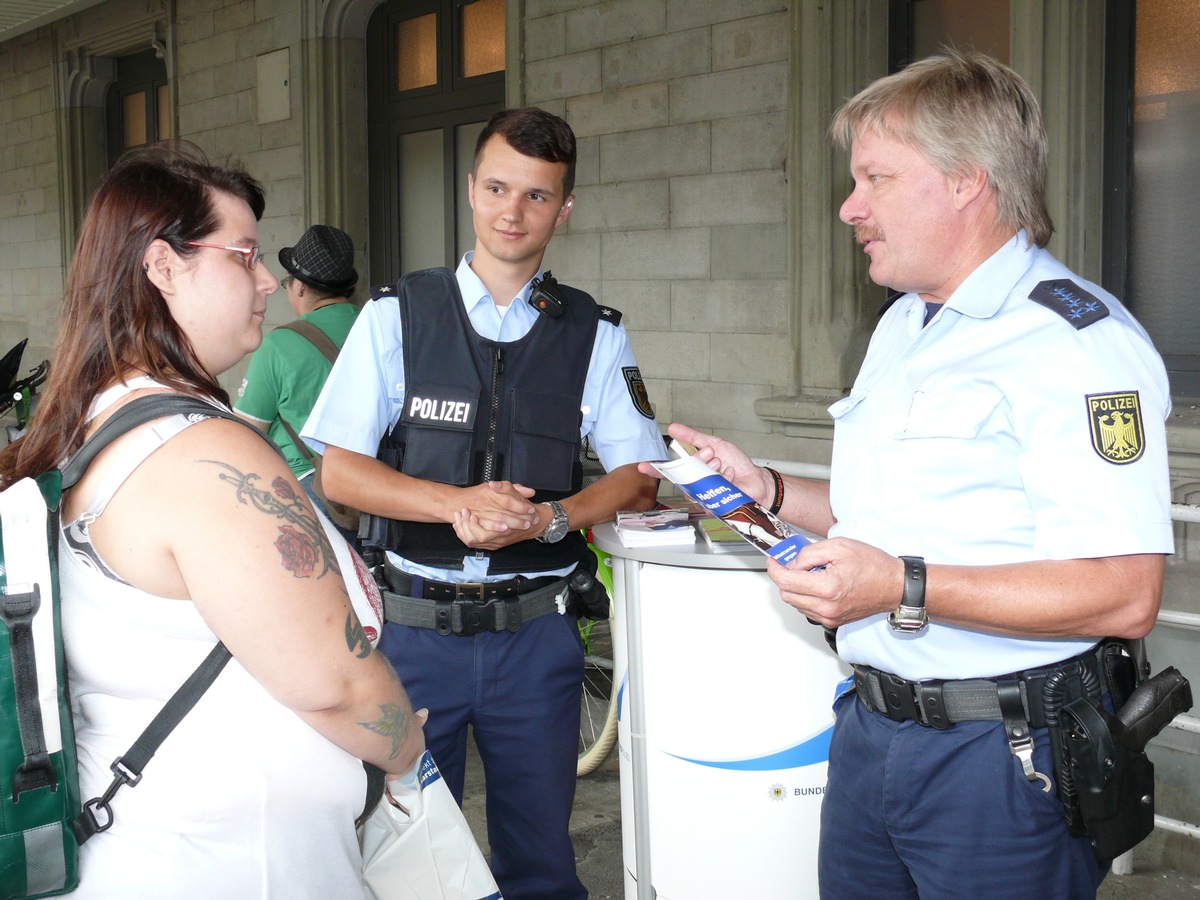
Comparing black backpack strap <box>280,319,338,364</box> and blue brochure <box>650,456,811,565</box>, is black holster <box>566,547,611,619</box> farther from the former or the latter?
black backpack strap <box>280,319,338,364</box>

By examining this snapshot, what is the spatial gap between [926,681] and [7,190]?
37.2ft

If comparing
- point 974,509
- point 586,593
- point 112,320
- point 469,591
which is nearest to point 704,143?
point 586,593

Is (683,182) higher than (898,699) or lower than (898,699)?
higher

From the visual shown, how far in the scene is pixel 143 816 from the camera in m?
1.40

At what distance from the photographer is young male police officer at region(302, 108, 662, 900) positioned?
7.64 feet

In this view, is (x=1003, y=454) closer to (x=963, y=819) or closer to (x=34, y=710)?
(x=963, y=819)

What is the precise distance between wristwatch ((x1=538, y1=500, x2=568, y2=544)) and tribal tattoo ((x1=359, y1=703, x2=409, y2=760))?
2.68 feet

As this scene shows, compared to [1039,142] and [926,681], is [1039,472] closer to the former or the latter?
[926,681]

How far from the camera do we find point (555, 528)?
2357 millimetres

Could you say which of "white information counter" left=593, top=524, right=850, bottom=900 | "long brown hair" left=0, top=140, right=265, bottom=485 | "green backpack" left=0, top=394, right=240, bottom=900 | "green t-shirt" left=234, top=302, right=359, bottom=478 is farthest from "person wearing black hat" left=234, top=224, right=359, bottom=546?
"green backpack" left=0, top=394, right=240, bottom=900

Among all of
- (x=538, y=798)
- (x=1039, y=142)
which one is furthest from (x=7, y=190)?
(x=1039, y=142)

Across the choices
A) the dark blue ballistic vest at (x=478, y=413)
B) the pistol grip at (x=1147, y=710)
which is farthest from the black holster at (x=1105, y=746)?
the dark blue ballistic vest at (x=478, y=413)

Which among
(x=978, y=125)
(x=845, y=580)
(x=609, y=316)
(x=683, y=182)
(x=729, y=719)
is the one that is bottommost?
(x=729, y=719)

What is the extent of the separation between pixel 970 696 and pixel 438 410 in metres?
1.25
